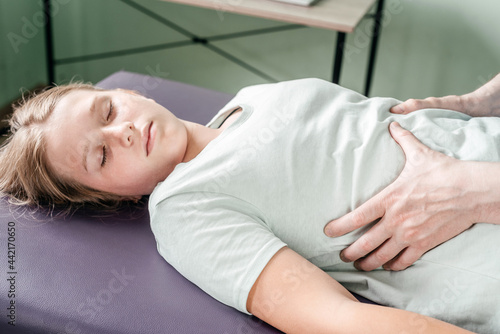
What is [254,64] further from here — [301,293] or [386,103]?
[301,293]

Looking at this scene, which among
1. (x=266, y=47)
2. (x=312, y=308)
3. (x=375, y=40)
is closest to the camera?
(x=312, y=308)

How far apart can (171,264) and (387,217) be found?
461 millimetres

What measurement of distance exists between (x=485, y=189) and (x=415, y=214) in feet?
0.45

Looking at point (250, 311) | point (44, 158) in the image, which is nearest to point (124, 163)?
point (44, 158)

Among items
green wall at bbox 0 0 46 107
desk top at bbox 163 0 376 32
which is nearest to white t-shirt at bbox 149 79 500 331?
desk top at bbox 163 0 376 32

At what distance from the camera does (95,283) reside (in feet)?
3.55

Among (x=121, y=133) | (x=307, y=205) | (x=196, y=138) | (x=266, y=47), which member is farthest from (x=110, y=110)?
(x=266, y=47)

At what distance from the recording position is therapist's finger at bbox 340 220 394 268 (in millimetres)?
1022

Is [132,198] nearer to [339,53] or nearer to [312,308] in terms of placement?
[312,308]

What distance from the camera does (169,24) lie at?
2.75m

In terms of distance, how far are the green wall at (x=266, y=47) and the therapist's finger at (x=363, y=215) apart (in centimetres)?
163

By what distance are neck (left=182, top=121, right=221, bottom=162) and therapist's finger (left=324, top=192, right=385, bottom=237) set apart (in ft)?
1.36
